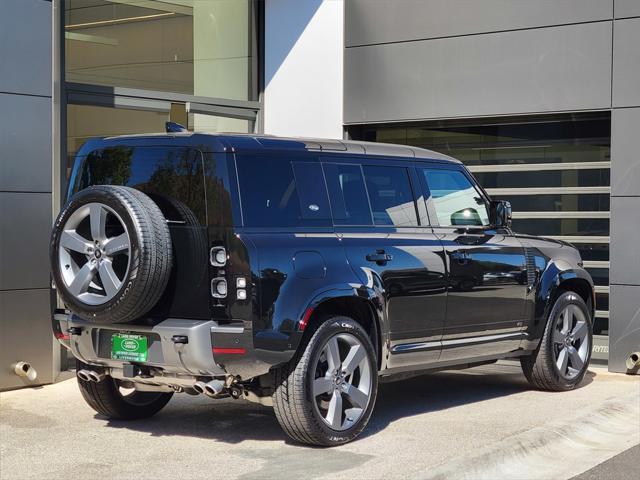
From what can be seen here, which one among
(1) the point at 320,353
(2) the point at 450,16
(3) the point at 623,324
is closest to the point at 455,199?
(1) the point at 320,353

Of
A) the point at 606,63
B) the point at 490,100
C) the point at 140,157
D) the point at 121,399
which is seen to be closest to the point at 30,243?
the point at 121,399

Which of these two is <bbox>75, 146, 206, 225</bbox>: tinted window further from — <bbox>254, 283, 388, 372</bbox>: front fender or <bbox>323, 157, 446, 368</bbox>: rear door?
<bbox>323, 157, 446, 368</bbox>: rear door

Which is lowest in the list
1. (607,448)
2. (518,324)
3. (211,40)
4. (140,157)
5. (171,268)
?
(607,448)

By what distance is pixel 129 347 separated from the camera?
21.7 feet

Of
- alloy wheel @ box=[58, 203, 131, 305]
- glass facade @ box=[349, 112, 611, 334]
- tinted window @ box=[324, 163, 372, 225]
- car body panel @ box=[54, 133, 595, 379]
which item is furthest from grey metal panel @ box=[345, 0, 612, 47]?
alloy wheel @ box=[58, 203, 131, 305]

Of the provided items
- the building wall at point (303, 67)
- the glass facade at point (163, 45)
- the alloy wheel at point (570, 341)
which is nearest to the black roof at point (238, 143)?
the alloy wheel at point (570, 341)

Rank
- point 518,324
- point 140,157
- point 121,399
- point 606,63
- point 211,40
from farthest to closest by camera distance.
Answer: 1. point 211,40
2. point 606,63
3. point 518,324
4. point 121,399
5. point 140,157

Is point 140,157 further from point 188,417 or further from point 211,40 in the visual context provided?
point 211,40

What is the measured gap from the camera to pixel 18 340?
30.2 feet

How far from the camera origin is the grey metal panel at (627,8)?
10305mm

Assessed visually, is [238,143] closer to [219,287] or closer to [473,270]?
[219,287]

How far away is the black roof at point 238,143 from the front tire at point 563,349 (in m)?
2.35

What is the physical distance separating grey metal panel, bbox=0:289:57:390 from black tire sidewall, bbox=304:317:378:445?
3.58 metres

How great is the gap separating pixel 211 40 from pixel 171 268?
6115 millimetres
